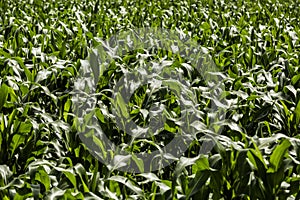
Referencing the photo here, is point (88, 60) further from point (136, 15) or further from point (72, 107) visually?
point (136, 15)

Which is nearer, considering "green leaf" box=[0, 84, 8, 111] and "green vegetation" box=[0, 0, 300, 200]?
"green vegetation" box=[0, 0, 300, 200]

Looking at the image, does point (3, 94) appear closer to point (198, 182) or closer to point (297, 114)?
point (198, 182)

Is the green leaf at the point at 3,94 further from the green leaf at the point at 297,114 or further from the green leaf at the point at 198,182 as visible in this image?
the green leaf at the point at 297,114

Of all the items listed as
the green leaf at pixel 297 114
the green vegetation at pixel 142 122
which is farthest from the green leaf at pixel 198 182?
the green leaf at pixel 297 114

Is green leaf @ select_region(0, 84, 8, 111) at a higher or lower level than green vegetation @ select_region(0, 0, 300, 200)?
higher

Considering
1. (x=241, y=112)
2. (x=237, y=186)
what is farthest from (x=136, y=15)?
(x=237, y=186)

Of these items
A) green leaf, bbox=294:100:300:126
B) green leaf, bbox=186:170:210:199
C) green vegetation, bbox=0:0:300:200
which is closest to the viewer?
green leaf, bbox=186:170:210:199

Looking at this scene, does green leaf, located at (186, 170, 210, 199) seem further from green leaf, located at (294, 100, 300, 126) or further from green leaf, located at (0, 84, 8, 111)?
green leaf, located at (0, 84, 8, 111)

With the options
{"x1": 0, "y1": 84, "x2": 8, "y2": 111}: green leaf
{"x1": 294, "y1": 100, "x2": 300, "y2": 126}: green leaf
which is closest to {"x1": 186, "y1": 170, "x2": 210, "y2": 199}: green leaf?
{"x1": 294, "y1": 100, "x2": 300, "y2": 126}: green leaf

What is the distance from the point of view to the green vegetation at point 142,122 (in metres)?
2.48

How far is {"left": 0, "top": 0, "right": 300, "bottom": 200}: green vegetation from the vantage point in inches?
97.7

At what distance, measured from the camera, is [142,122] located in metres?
3.64

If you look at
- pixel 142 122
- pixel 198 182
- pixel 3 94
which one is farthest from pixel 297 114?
pixel 3 94

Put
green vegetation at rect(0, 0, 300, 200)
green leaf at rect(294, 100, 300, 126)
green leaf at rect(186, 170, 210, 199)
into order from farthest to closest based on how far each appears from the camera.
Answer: green leaf at rect(294, 100, 300, 126) → green vegetation at rect(0, 0, 300, 200) → green leaf at rect(186, 170, 210, 199)
